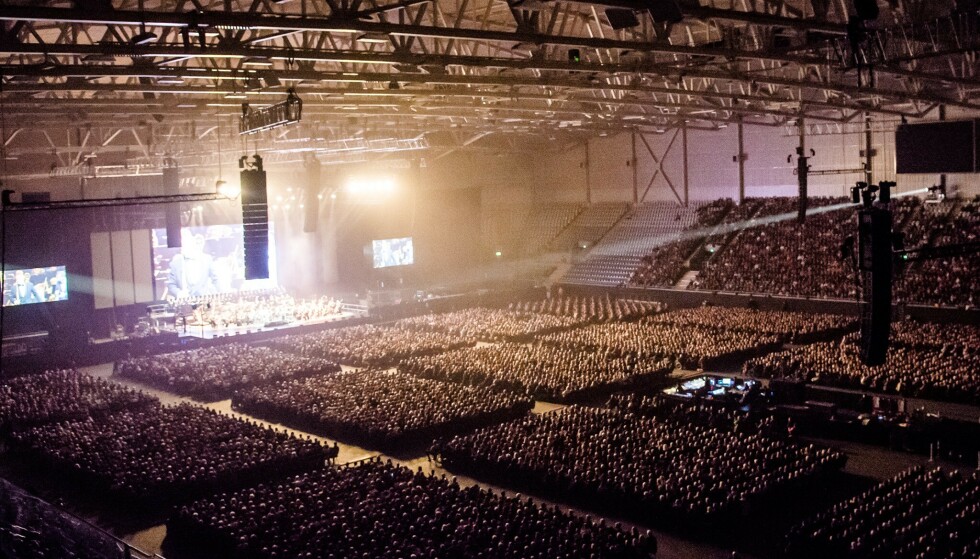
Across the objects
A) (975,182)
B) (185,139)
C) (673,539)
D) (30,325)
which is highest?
(185,139)

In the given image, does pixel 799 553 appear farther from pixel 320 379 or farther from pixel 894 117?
pixel 894 117

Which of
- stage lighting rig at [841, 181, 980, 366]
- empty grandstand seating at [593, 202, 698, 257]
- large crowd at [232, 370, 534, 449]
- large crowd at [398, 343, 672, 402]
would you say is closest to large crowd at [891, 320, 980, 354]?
large crowd at [398, 343, 672, 402]

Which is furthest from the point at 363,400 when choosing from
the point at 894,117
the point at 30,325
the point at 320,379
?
the point at 894,117

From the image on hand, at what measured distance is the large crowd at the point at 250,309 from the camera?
33.1 meters

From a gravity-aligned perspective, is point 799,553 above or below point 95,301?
below

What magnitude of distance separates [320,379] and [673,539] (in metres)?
12.4

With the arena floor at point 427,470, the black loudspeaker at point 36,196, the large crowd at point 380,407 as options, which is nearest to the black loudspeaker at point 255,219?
the large crowd at point 380,407

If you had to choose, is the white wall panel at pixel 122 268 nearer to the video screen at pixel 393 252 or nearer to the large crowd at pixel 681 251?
the video screen at pixel 393 252

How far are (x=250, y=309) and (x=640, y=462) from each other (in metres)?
22.7

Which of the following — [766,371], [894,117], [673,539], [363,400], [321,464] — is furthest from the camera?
[894,117]

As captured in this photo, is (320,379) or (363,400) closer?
(363,400)

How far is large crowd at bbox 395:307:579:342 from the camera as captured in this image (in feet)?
96.7

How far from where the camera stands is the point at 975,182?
31328 millimetres

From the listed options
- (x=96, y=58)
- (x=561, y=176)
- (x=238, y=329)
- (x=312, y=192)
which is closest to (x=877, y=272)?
(x=96, y=58)
